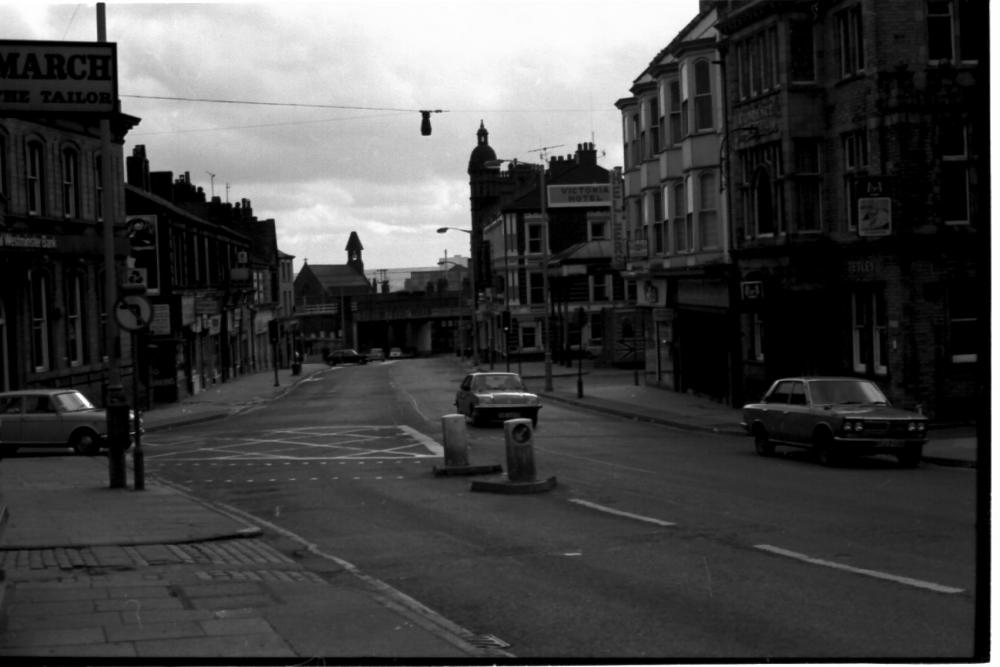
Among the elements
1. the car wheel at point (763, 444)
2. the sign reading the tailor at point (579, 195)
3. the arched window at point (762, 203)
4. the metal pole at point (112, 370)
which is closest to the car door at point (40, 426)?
the metal pole at point (112, 370)

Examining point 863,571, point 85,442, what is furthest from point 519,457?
point 85,442

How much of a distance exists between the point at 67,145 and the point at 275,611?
109 ft

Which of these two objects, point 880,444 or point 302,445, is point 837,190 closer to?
point 880,444

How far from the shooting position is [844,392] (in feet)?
78.3

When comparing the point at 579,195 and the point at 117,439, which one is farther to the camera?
the point at 579,195

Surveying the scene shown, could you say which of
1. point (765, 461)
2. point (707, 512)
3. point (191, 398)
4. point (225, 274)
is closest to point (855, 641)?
point (707, 512)

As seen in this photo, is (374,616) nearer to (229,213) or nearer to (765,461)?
(765,461)

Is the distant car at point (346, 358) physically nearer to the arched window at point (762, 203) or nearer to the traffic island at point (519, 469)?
the arched window at point (762, 203)

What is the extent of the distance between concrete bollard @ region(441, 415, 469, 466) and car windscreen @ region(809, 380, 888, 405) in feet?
21.3

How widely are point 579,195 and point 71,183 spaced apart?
37427 millimetres

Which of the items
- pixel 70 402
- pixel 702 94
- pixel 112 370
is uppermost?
pixel 702 94

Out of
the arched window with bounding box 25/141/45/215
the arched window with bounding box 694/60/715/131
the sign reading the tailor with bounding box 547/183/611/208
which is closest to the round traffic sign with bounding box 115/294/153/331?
the arched window with bounding box 25/141/45/215

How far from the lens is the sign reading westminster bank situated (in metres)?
13.2

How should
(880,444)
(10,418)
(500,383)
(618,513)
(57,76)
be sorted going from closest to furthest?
(57,76) < (618,513) < (880,444) < (10,418) < (500,383)
